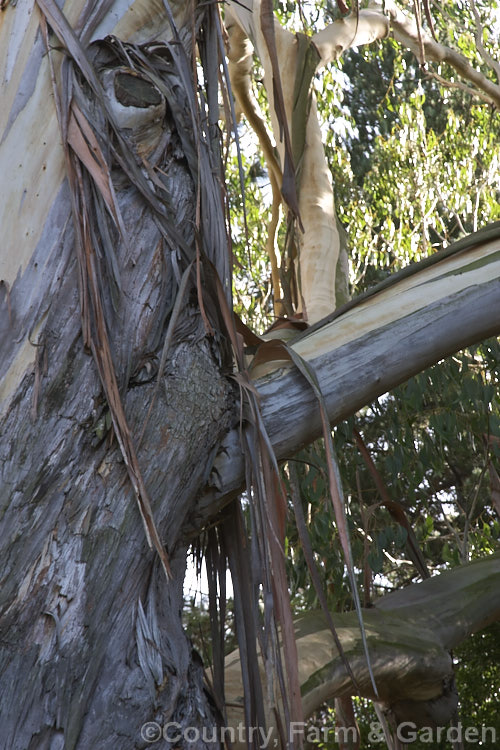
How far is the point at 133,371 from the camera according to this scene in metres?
1.10

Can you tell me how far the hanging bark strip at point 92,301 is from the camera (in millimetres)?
1014

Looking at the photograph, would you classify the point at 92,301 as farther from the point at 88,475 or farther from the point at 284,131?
the point at 284,131

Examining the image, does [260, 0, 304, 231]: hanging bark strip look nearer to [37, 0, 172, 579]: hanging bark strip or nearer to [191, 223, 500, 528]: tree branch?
[191, 223, 500, 528]: tree branch

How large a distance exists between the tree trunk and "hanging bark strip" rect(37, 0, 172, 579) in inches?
0.7

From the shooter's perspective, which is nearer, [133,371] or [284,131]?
[133,371]

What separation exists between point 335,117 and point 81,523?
4.85 m

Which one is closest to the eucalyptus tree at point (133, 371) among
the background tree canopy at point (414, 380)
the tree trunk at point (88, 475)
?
the tree trunk at point (88, 475)

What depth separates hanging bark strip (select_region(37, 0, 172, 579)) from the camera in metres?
1.01

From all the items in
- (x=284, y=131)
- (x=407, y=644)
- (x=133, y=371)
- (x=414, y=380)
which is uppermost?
(x=414, y=380)

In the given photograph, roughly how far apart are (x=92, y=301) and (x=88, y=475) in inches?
8.7

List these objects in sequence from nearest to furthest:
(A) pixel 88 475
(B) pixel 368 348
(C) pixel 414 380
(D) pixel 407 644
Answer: (A) pixel 88 475 → (B) pixel 368 348 → (D) pixel 407 644 → (C) pixel 414 380

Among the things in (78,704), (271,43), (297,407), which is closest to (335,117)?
(271,43)

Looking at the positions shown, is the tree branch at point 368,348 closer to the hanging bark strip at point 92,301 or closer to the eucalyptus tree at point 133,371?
the eucalyptus tree at point 133,371

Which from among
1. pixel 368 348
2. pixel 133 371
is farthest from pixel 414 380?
pixel 133 371
